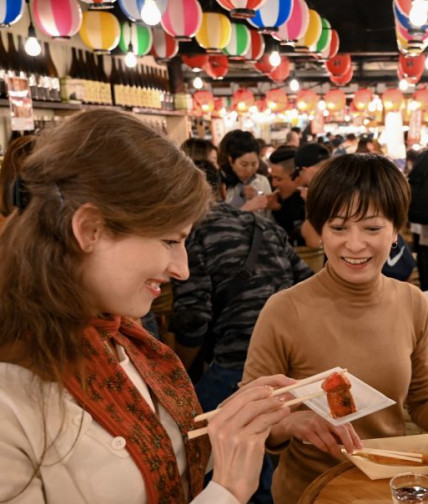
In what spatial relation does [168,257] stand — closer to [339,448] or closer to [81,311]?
[81,311]

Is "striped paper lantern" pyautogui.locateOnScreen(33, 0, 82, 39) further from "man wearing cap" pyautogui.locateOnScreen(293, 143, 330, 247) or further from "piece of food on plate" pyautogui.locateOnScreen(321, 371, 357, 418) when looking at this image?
"piece of food on plate" pyautogui.locateOnScreen(321, 371, 357, 418)

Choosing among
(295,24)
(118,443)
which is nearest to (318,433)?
(118,443)

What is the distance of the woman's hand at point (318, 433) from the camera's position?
67.0 inches

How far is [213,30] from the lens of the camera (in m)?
6.22

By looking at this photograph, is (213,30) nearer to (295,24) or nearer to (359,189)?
(295,24)

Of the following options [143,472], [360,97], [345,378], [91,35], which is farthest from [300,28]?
[360,97]

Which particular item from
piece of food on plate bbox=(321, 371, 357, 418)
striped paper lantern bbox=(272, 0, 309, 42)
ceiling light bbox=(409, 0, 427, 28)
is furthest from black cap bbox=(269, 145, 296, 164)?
piece of food on plate bbox=(321, 371, 357, 418)

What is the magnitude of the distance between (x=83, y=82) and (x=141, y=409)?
19.0 ft

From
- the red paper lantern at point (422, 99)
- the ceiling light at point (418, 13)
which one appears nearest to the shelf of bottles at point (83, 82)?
the ceiling light at point (418, 13)

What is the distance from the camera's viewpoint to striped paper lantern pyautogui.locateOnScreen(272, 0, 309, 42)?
5836 millimetres

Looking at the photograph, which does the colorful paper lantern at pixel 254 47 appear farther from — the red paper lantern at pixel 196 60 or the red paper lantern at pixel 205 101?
the red paper lantern at pixel 205 101

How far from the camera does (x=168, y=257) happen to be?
1314 mm

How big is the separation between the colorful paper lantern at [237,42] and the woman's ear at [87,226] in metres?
6.27

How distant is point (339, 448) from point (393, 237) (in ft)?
2.41
